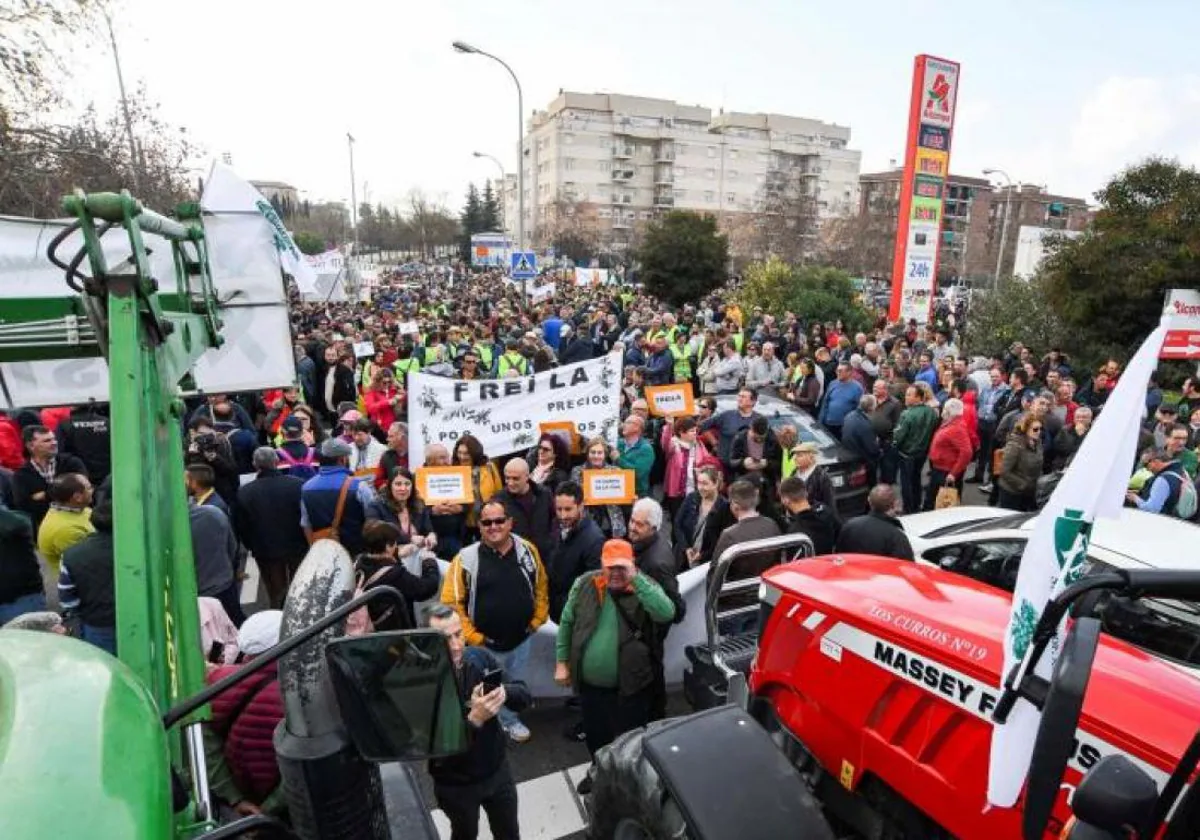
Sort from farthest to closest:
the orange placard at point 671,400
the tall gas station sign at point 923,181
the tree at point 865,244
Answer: the tree at point 865,244 < the tall gas station sign at point 923,181 < the orange placard at point 671,400

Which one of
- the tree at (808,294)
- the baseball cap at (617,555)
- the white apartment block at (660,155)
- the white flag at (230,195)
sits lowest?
the baseball cap at (617,555)

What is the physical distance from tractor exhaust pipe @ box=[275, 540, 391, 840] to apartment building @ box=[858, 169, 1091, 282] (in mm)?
55521

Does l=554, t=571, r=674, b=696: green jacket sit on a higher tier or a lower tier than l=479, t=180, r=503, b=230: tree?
lower

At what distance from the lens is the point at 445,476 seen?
21.6 feet

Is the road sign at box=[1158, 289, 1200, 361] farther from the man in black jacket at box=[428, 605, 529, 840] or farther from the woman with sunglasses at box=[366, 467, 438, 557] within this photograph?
the man in black jacket at box=[428, 605, 529, 840]

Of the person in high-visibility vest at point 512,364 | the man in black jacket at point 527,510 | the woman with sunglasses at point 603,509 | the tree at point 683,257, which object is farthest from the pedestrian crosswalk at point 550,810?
the tree at point 683,257

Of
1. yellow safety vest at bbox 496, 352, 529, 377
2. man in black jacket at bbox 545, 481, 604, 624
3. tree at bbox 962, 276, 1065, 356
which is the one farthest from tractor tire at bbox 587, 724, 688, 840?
tree at bbox 962, 276, 1065, 356

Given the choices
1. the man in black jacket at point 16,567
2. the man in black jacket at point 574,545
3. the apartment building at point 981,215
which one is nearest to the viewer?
the man in black jacket at point 16,567

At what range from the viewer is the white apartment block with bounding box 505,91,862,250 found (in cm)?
9119

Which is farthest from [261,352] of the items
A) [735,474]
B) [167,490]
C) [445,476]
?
[735,474]

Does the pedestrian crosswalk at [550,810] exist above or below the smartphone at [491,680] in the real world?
below

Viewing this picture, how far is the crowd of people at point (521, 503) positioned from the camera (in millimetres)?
4266

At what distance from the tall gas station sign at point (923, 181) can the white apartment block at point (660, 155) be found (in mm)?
66989

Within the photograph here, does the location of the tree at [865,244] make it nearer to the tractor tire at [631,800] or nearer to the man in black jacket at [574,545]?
the man in black jacket at [574,545]
